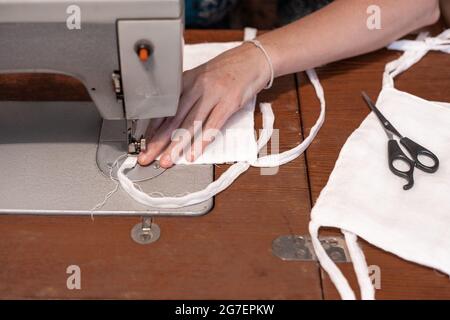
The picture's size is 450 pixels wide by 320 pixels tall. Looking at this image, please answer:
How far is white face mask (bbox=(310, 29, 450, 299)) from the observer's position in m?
0.81

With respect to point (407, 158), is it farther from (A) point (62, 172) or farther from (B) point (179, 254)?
(A) point (62, 172)

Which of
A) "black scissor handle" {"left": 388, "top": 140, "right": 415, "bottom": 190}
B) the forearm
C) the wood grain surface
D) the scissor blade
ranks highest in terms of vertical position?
the forearm

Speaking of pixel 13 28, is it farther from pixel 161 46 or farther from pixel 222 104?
pixel 222 104

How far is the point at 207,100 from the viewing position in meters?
0.99

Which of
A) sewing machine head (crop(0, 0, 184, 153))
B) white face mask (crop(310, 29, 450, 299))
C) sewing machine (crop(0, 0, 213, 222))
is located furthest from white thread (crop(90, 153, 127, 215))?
white face mask (crop(310, 29, 450, 299))

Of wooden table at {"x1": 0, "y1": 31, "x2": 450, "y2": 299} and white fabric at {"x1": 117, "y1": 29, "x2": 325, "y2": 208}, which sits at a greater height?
white fabric at {"x1": 117, "y1": 29, "x2": 325, "y2": 208}

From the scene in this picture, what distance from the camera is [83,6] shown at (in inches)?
29.6

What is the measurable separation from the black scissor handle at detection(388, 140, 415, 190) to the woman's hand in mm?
260

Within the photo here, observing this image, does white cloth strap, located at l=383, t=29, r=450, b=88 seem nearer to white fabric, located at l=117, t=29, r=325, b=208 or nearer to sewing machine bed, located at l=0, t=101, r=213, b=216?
white fabric, located at l=117, t=29, r=325, b=208

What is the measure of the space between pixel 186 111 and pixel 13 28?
32 centimetres

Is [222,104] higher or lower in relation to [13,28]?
lower

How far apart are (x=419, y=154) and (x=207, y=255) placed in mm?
390

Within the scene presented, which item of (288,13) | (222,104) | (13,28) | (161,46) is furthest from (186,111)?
(288,13)

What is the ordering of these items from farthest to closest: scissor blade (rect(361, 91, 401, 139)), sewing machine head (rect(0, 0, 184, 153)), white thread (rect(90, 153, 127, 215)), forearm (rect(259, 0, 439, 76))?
forearm (rect(259, 0, 439, 76)) → scissor blade (rect(361, 91, 401, 139)) → white thread (rect(90, 153, 127, 215)) → sewing machine head (rect(0, 0, 184, 153))
